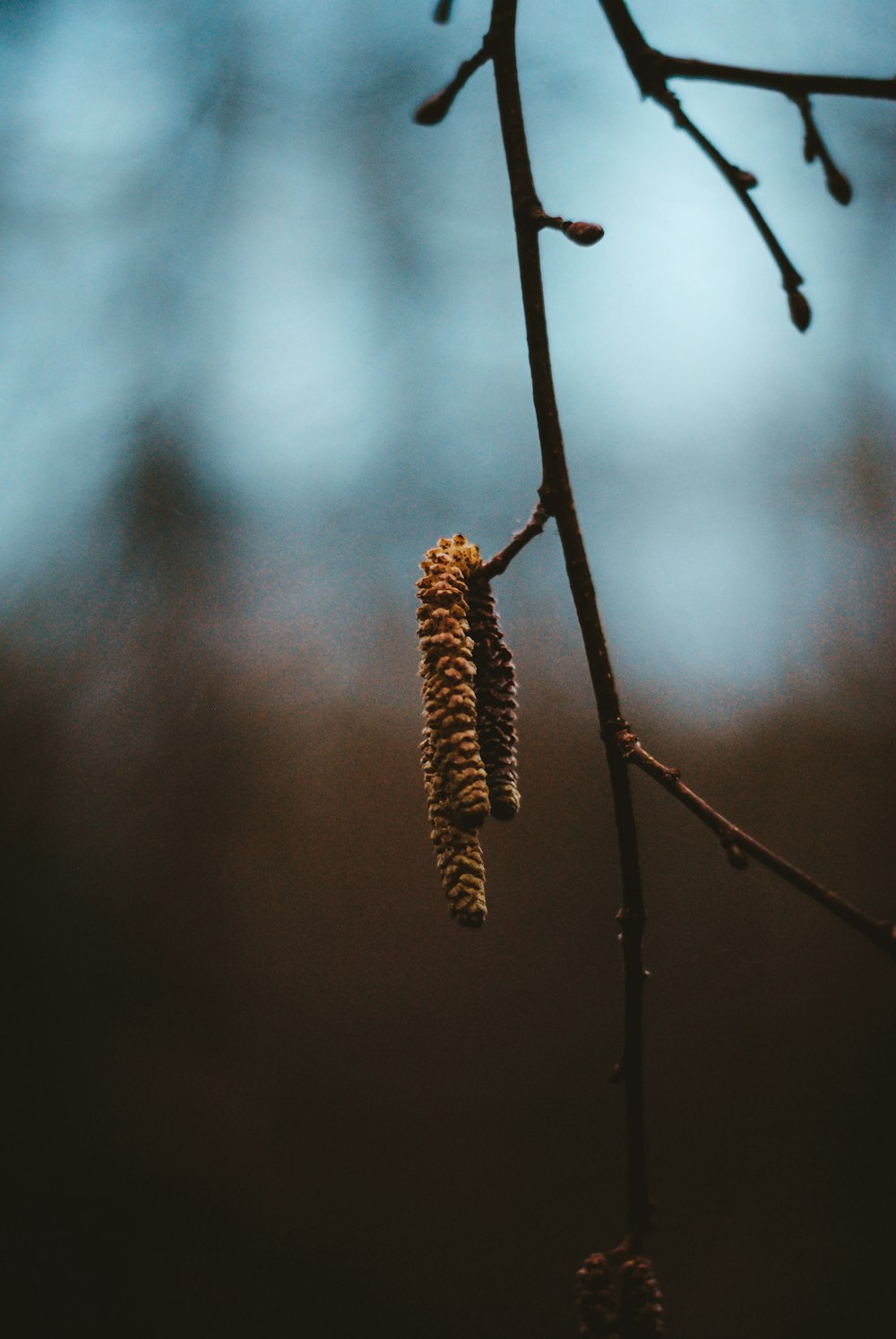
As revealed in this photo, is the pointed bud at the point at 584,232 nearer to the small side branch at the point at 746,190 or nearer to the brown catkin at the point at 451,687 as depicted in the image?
the small side branch at the point at 746,190

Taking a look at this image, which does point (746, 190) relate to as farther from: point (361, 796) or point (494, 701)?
point (361, 796)

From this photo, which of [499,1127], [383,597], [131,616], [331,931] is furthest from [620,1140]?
[131,616]

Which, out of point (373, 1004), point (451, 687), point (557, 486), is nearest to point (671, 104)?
point (557, 486)

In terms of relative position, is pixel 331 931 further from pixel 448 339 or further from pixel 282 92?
pixel 282 92

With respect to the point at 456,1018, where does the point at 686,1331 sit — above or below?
below

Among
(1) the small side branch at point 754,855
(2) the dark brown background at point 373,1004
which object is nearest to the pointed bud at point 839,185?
(1) the small side branch at point 754,855

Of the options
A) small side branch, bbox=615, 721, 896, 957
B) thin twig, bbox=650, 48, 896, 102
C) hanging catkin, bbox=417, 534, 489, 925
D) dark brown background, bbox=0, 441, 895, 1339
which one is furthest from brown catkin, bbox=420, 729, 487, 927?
dark brown background, bbox=0, 441, 895, 1339

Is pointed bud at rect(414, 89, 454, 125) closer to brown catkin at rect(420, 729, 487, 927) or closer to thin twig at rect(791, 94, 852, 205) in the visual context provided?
thin twig at rect(791, 94, 852, 205)
